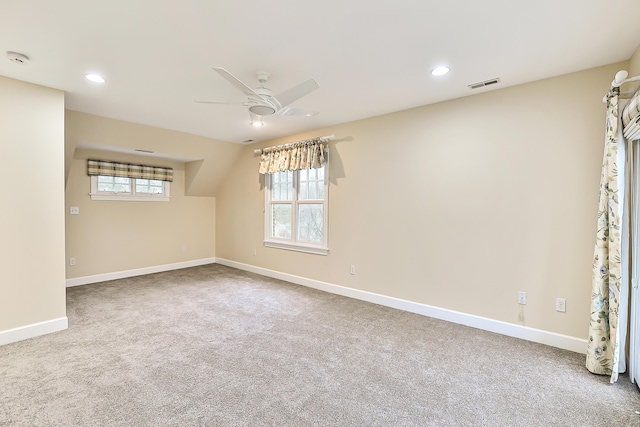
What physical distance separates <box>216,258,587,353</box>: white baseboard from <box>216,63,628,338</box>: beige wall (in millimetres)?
65

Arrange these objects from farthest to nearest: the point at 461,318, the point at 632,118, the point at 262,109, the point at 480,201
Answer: the point at 461,318 → the point at 480,201 → the point at 262,109 → the point at 632,118

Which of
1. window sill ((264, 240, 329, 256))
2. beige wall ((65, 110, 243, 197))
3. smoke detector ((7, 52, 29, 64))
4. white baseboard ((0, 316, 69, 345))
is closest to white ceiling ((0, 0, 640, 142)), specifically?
smoke detector ((7, 52, 29, 64))

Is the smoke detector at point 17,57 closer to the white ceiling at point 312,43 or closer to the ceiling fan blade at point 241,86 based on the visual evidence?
the white ceiling at point 312,43

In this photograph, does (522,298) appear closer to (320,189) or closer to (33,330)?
(320,189)

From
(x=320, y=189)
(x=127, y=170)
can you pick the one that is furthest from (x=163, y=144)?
(x=320, y=189)

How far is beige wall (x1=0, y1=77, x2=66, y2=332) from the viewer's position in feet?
8.89

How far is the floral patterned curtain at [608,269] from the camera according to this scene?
211cm

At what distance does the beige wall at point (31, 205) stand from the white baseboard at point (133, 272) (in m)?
1.99

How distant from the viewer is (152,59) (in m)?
2.39

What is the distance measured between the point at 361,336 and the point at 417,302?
1.01 metres

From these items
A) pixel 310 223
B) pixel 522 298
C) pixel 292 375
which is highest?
pixel 310 223

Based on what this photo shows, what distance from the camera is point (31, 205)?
2.84 meters

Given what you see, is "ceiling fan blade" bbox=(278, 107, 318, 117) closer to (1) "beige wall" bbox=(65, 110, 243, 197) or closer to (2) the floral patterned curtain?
(2) the floral patterned curtain

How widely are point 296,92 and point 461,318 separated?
292 centimetres
